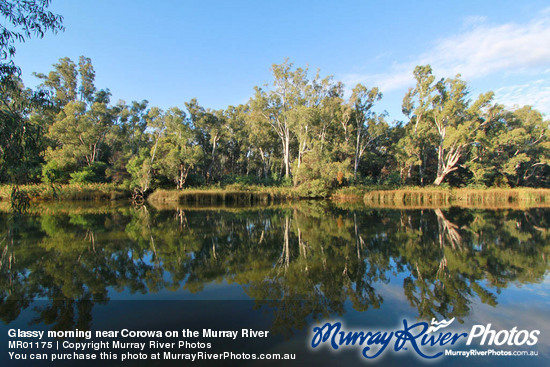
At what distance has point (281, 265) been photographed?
6.74 m

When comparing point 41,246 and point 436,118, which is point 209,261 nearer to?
point 41,246

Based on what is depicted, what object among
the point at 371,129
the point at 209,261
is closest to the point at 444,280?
the point at 209,261

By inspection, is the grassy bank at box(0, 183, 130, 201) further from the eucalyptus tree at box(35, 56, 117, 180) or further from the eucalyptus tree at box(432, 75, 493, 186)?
the eucalyptus tree at box(432, 75, 493, 186)

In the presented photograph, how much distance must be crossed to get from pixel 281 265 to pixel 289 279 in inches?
38.2

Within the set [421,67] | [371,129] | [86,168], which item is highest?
[421,67]

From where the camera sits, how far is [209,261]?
23.4 feet

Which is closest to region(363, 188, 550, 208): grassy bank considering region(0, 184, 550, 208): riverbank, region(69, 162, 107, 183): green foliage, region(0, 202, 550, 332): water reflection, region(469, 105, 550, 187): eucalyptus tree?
region(0, 184, 550, 208): riverbank

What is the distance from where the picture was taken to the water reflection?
468 centimetres

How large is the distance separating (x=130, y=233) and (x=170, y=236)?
5.79 feet

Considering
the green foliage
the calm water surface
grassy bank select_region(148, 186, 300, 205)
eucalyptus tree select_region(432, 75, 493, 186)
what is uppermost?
eucalyptus tree select_region(432, 75, 493, 186)

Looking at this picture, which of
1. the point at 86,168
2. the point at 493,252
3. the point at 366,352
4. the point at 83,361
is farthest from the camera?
the point at 86,168

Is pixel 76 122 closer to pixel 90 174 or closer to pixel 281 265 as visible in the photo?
pixel 90 174

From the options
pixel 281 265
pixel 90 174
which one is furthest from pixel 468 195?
pixel 90 174

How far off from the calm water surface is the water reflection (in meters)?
0.03
